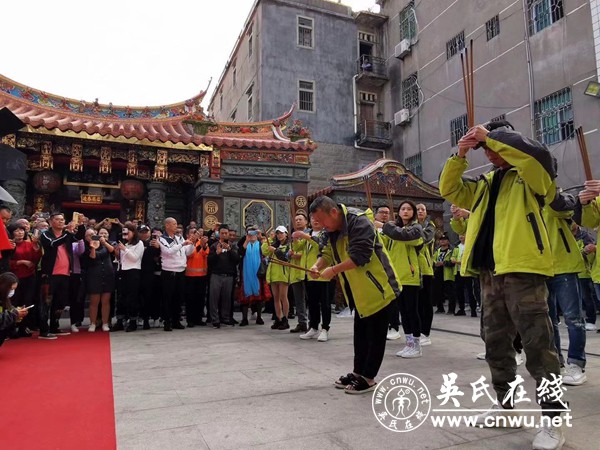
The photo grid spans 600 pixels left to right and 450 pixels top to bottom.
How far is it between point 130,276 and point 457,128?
38.2 ft

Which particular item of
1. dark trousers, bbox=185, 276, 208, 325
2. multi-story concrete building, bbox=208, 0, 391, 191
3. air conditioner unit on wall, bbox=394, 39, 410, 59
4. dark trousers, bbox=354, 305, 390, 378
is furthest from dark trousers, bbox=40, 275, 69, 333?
air conditioner unit on wall, bbox=394, 39, 410, 59

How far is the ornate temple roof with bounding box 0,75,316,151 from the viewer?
363 inches

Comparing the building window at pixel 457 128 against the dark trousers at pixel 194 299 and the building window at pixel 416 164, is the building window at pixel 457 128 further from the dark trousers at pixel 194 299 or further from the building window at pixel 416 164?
the dark trousers at pixel 194 299

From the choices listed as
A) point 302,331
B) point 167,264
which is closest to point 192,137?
point 167,264

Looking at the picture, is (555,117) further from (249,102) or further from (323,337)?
(249,102)

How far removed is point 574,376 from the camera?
329cm

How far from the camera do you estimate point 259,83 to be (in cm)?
1623

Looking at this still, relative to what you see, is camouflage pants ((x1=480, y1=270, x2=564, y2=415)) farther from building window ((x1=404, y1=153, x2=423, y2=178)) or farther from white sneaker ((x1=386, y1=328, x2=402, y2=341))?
building window ((x1=404, y1=153, x2=423, y2=178))

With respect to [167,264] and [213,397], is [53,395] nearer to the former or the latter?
[213,397]

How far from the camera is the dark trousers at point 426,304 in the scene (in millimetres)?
5113

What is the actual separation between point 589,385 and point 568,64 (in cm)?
1010

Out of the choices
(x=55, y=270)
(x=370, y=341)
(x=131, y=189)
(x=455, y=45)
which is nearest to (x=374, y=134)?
(x=455, y=45)

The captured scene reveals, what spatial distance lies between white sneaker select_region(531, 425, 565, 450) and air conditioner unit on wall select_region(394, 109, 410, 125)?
15.6 m

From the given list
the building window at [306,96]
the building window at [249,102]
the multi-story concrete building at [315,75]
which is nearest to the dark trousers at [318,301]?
the multi-story concrete building at [315,75]
